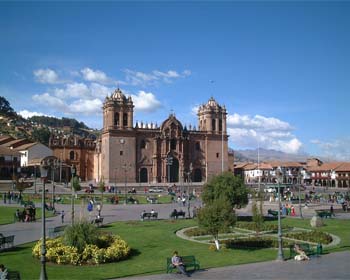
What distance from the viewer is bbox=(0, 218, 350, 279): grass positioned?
611 inches

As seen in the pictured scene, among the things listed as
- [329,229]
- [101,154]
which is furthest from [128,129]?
[329,229]

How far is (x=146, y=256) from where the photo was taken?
18469mm

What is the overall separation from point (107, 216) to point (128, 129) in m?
41.9

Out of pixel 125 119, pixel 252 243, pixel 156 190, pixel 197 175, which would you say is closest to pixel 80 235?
pixel 252 243

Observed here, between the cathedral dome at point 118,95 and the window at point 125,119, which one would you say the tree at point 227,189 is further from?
the cathedral dome at point 118,95

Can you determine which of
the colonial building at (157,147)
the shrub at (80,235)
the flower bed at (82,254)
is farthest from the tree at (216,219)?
the colonial building at (157,147)

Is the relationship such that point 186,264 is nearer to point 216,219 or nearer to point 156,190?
point 216,219

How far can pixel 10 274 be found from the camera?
530 inches

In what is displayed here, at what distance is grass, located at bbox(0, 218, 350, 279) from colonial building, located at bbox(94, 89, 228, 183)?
44.8 meters

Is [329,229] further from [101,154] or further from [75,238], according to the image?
[101,154]

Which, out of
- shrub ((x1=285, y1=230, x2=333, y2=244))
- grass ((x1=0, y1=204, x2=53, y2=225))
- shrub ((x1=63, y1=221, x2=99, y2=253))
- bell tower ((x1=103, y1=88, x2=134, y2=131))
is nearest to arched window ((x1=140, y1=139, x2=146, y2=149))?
bell tower ((x1=103, y1=88, x2=134, y2=131))

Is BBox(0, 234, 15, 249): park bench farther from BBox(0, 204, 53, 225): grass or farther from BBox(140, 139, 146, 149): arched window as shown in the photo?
BBox(140, 139, 146, 149): arched window

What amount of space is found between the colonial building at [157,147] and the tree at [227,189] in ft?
121

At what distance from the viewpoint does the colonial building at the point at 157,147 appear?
73.8 m
